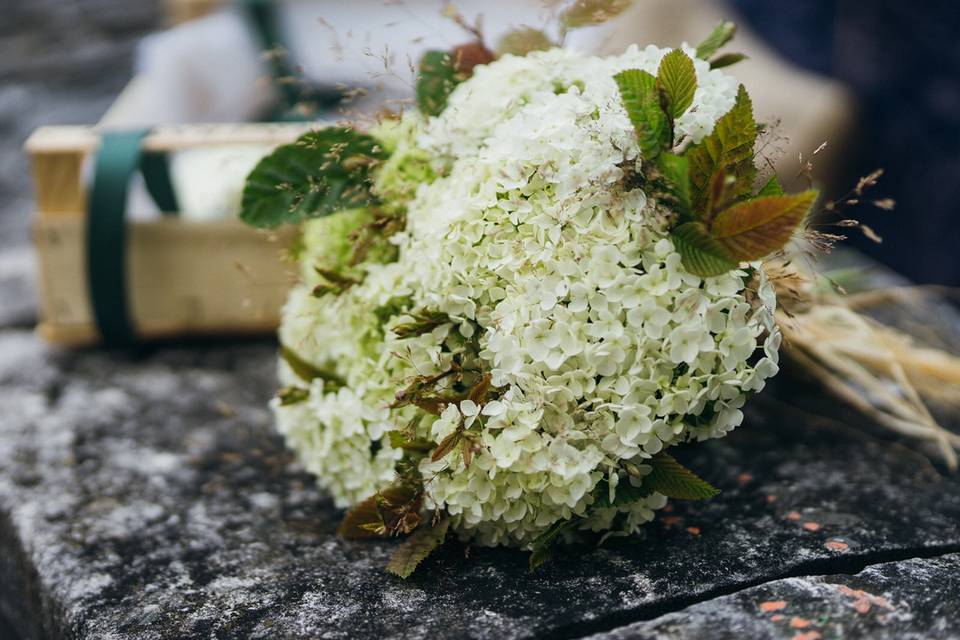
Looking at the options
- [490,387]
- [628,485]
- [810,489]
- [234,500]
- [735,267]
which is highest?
[735,267]

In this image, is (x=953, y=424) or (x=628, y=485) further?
(x=953, y=424)

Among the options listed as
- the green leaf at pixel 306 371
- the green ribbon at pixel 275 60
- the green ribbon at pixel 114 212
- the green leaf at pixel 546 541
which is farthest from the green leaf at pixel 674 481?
the green ribbon at pixel 275 60

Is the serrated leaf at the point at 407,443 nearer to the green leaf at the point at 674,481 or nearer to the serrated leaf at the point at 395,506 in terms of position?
the serrated leaf at the point at 395,506

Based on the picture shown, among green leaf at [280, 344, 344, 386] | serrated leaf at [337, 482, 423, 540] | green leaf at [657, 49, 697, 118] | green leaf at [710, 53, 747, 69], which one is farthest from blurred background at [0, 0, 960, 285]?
serrated leaf at [337, 482, 423, 540]

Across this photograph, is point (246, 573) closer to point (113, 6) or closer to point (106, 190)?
point (106, 190)

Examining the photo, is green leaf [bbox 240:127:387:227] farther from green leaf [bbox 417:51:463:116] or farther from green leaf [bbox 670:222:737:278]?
green leaf [bbox 670:222:737:278]

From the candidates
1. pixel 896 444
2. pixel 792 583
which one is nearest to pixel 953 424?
pixel 896 444
